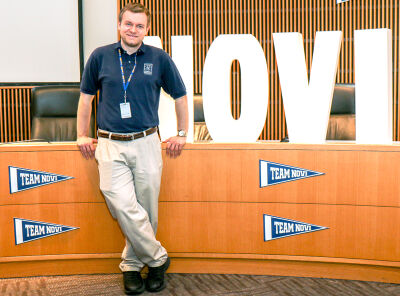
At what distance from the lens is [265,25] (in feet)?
17.7

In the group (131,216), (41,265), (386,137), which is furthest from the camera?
(41,265)

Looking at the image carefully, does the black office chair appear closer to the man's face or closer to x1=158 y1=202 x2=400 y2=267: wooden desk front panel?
x1=158 y1=202 x2=400 y2=267: wooden desk front panel

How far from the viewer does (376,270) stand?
281 cm

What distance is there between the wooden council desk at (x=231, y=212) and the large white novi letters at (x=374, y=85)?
0.13 m

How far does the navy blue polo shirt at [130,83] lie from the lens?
8.34 feet

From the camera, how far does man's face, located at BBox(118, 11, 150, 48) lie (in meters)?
2.51

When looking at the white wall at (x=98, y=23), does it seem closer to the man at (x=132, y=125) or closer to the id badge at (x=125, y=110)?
the man at (x=132, y=125)

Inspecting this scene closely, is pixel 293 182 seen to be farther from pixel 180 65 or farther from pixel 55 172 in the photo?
pixel 55 172

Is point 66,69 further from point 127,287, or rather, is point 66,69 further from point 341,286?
point 341,286

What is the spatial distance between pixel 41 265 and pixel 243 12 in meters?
3.75

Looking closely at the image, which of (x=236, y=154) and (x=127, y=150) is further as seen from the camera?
(x=236, y=154)

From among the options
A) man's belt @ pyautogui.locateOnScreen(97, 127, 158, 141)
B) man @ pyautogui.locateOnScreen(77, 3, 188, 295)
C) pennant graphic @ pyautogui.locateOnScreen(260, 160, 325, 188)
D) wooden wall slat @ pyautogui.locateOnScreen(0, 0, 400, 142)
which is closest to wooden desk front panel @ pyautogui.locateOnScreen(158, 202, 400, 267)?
pennant graphic @ pyautogui.locateOnScreen(260, 160, 325, 188)

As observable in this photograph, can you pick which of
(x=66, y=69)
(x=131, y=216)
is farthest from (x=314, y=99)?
(x=66, y=69)

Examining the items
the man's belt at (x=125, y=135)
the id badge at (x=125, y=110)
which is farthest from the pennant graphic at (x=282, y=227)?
the id badge at (x=125, y=110)
